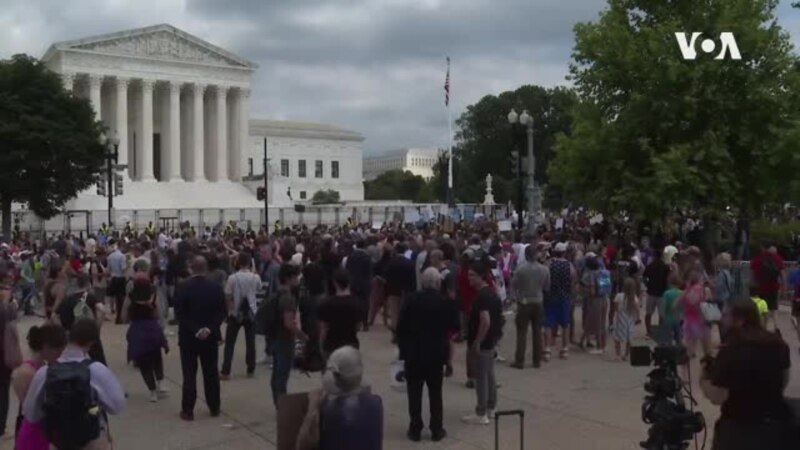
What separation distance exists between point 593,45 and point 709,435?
916 inches

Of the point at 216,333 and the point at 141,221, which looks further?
the point at 141,221

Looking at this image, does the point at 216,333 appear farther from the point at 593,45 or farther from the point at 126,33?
the point at 126,33

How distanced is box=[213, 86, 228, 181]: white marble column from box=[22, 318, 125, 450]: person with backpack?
83.0 metres

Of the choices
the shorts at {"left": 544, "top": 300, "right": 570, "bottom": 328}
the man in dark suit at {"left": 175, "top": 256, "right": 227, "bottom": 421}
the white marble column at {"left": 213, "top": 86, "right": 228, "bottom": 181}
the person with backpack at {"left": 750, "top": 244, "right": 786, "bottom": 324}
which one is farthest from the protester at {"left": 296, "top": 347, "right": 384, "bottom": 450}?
the white marble column at {"left": 213, "top": 86, "right": 228, "bottom": 181}

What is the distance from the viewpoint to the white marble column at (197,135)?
3344 inches

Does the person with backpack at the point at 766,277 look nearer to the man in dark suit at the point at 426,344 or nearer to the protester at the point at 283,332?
the man in dark suit at the point at 426,344

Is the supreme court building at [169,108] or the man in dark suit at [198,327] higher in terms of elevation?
the supreme court building at [169,108]

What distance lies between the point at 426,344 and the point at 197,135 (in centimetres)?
7931

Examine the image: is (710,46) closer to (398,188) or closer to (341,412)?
(341,412)

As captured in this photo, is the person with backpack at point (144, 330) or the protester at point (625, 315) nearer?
the person with backpack at point (144, 330)

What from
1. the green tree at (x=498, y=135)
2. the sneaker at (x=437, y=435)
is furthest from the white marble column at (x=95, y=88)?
the sneaker at (x=437, y=435)

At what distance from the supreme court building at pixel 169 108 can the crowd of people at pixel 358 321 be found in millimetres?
59876

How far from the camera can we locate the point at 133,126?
84.2 metres

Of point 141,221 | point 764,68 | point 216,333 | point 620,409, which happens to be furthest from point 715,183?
point 141,221
